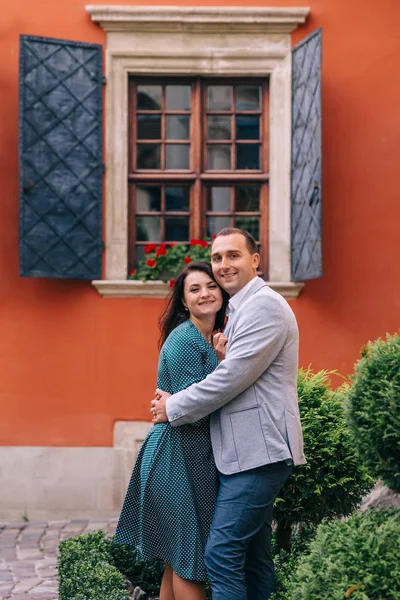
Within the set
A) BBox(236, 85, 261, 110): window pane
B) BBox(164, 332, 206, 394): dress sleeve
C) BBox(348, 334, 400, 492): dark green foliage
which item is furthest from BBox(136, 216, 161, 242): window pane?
BBox(348, 334, 400, 492): dark green foliage

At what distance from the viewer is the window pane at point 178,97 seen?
7930 mm

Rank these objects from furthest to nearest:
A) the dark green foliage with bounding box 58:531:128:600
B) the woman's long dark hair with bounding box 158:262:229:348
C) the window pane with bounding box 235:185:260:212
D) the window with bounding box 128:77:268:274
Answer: the window pane with bounding box 235:185:260:212 → the window with bounding box 128:77:268:274 → the dark green foliage with bounding box 58:531:128:600 → the woman's long dark hair with bounding box 158:262:229:348

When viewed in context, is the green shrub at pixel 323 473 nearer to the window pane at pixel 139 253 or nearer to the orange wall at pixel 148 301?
the orange wall at pixel 148 301

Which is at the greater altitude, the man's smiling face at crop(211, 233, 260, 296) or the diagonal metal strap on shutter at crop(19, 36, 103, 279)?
the diagonal metal strap on shutter at crop(19, 36, 103, 279)

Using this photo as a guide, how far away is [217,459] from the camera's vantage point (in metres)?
3.86

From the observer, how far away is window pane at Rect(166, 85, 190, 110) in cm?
793

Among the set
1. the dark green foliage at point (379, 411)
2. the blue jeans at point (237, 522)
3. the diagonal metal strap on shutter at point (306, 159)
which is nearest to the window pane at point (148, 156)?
the diagonal metal strap on shutter at point (306, 159)

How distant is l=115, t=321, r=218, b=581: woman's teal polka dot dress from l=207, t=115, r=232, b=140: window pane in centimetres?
413

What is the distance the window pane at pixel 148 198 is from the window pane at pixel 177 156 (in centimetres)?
24

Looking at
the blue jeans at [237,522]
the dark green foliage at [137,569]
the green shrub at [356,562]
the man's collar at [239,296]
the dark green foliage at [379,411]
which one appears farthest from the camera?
the dark green foliage at [137,569]

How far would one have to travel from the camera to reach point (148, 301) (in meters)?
7.73

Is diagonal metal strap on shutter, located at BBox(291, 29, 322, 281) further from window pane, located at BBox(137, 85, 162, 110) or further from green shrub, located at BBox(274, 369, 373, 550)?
green shrub, located at BBox(274, 369, 373, 550)

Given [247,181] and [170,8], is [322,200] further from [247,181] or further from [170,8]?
[170,8]

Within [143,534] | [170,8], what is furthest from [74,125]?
[143,534]
